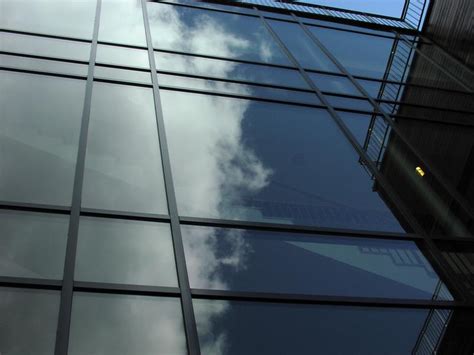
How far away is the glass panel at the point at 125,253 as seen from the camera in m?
4.98

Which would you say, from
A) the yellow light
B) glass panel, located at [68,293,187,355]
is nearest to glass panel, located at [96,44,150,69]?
the yellow light

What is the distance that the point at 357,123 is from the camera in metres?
8.91

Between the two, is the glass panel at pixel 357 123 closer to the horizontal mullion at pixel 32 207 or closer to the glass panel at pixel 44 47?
the glass panel at pixel 44 47

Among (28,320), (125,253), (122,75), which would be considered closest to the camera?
(28,320)

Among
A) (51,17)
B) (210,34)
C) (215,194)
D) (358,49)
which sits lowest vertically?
(215,194)

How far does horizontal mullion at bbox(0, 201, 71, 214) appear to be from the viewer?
17.9ft

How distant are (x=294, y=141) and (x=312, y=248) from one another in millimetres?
2217

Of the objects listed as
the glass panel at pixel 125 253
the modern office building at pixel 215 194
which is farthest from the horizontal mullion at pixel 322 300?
the glass panel at pixel 125 253

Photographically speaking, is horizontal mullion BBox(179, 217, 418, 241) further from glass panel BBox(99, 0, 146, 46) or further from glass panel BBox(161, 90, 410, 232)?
glass panel BBox(99, 0, 146, 46)

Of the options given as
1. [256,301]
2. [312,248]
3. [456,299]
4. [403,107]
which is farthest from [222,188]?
[403,107]

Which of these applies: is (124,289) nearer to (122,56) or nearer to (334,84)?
(122,56)

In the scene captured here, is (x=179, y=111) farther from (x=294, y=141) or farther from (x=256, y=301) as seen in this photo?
(x=256, y=301)

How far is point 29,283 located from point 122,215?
1212mm

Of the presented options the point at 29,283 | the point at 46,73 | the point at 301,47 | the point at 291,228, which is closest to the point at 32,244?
the point at 29,283
